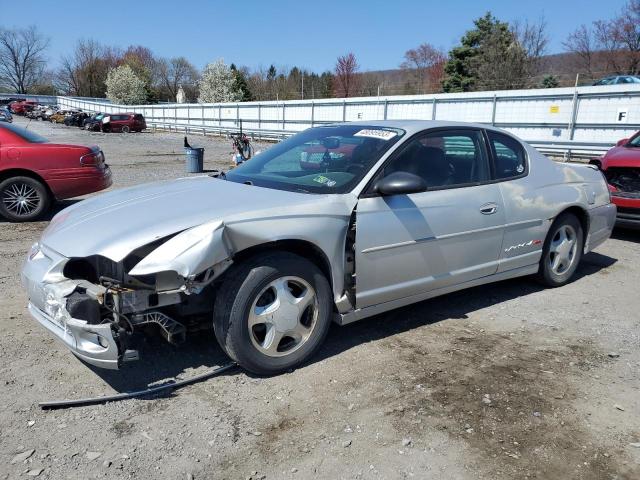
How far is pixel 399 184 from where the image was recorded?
3529 millimetres

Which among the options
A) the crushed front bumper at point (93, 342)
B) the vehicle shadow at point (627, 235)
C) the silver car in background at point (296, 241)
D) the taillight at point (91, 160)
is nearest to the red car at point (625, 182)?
the vehicle shadow at point (627, 235)

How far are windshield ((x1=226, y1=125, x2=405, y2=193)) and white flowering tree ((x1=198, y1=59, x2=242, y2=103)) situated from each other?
58690 millimetres

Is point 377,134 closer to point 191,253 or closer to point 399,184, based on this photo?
point 399,184

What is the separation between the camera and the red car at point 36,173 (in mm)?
7555

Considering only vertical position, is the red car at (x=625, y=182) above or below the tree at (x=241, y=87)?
below

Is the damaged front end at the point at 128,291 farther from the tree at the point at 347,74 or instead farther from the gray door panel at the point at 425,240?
the tree at the point at 347,74

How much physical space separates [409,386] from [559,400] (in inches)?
35.3

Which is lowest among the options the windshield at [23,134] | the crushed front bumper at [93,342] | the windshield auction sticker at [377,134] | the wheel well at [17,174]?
the crushed front bumper at [93,342]

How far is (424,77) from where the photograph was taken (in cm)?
6412

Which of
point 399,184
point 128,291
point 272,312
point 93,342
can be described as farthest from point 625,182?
point 93,342

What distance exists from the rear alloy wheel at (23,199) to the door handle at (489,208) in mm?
6499

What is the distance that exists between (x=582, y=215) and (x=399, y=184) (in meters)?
2.73

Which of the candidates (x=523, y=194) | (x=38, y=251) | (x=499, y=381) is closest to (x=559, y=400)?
(x=499, y=381)

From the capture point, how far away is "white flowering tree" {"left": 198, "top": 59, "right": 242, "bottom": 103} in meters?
60.4
